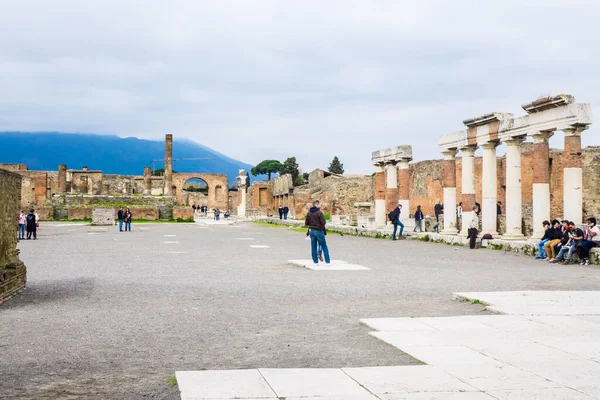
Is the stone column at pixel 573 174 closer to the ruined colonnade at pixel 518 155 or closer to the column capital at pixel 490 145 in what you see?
the ruined colonnade at pixel 518 155

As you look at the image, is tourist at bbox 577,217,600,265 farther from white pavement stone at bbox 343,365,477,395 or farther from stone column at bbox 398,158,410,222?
stone column at bbox 398,158,410,222

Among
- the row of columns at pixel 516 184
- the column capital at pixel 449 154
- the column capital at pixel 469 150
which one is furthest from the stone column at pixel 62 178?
the column capital at pixel 469 150

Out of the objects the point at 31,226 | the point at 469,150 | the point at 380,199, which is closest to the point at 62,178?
the point at 31,226

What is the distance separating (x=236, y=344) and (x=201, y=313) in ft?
6.16

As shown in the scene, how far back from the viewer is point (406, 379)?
475cm

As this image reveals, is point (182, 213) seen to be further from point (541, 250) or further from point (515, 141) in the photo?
point (541, 250)

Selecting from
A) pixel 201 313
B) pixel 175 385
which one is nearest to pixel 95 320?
pixel 201 313

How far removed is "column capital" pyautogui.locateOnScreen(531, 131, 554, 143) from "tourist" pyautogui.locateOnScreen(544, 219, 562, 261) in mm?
3789

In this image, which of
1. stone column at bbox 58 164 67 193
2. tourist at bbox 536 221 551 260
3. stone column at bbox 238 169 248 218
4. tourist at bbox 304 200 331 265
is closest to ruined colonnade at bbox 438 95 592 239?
tourist at bbox 536 221 551 260

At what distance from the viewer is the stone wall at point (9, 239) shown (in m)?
9.34

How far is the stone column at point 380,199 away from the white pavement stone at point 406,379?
25792 mm

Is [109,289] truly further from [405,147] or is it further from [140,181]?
[140,181]

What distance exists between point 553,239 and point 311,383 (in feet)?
44.3

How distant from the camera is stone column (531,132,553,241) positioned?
1953 centimetres
